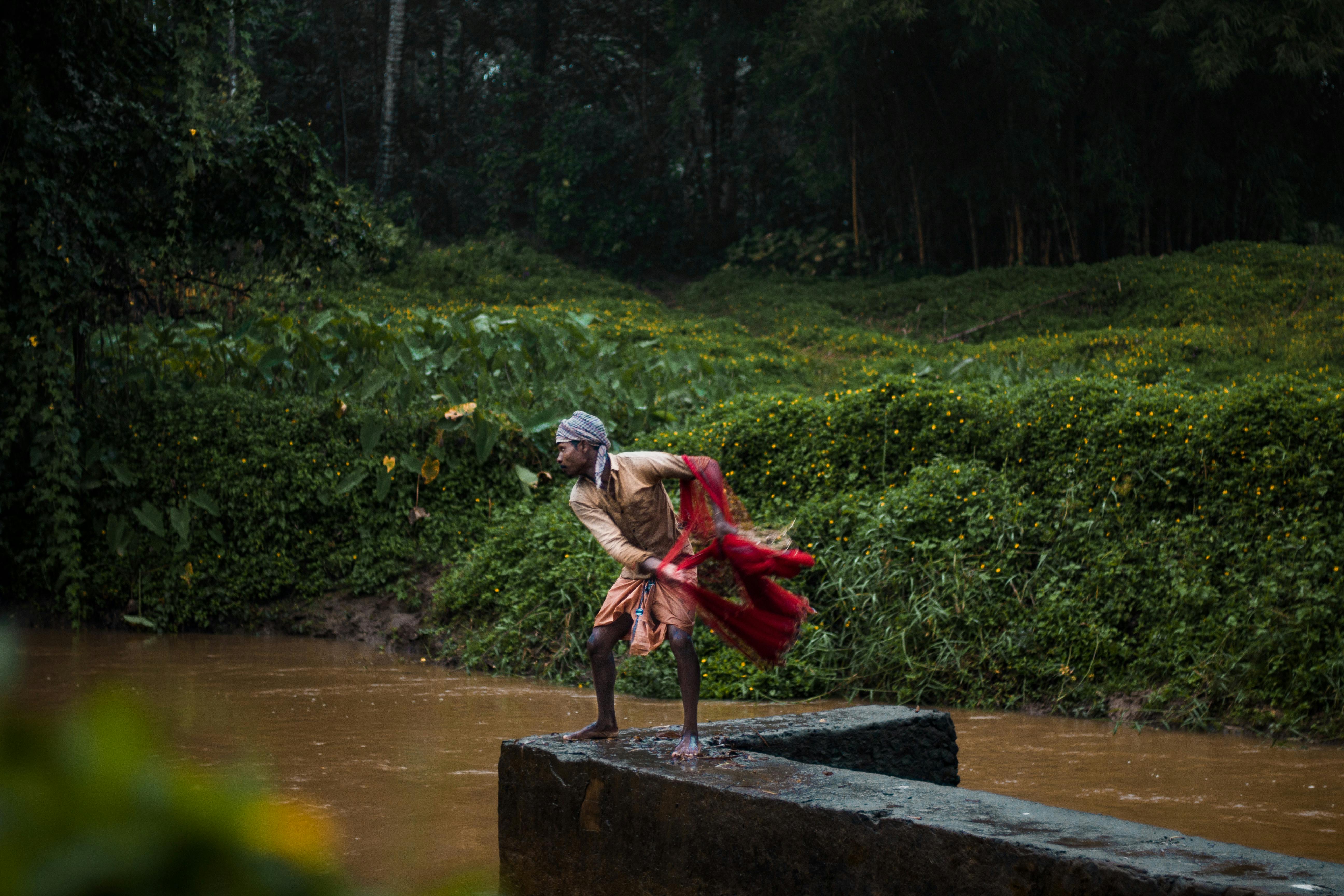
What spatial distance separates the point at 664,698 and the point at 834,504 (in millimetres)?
2100

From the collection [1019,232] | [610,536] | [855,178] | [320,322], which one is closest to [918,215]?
[855,178]

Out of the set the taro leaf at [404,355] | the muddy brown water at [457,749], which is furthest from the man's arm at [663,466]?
the taro leaf at [404,355]

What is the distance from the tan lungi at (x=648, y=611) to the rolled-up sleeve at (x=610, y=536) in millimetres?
85

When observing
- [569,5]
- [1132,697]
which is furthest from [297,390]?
[569,5]

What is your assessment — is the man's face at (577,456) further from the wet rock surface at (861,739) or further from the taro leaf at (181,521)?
the taro leaf at (181,521)

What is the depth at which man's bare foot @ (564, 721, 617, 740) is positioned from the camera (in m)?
4.51

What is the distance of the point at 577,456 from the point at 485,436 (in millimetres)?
6469

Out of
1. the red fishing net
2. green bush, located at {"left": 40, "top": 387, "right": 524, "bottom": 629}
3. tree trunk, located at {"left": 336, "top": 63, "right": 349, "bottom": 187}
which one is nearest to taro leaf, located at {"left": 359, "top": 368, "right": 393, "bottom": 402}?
green bush, located at {"left": 40, "top": 387, "right": 524, "bottom": 629}

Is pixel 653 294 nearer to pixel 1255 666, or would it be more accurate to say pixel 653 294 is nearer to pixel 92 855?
pixel 1255 666

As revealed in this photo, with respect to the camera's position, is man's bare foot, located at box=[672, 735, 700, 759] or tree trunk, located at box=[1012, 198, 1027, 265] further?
tree trunk, located at box=[1012, 198, 1027, 265]

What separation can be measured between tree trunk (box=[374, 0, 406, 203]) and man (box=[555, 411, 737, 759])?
2196cm

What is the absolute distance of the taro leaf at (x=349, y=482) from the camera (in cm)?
1059

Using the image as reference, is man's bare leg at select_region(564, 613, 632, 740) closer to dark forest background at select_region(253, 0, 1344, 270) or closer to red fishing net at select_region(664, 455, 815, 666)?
red fishing net at select_region(664, 455, 815, 666)

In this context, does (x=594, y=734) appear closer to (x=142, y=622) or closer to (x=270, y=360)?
(x=142, y=622)
